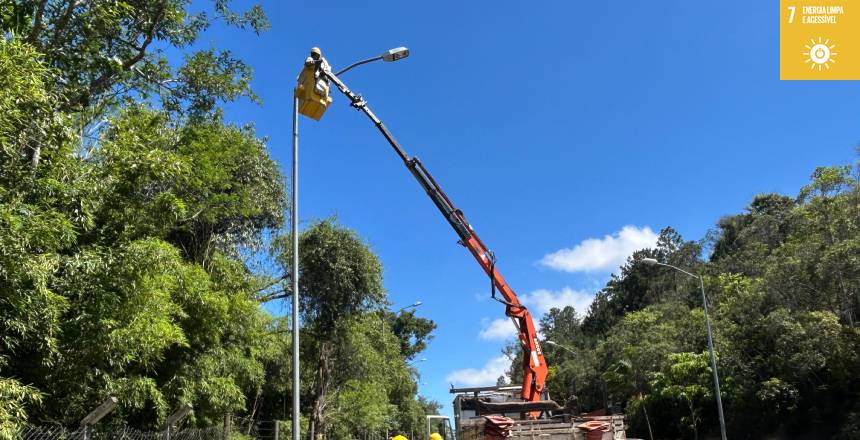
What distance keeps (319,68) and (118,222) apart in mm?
4180

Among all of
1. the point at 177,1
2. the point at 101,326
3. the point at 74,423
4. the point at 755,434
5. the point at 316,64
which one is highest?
the point at 177,1

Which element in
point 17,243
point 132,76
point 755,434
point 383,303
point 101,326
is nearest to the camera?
point 17,243

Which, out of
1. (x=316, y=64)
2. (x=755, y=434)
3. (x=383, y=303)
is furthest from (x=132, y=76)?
(x=755, y=434)

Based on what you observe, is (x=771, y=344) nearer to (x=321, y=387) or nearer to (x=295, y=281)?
(x=321, y=387)

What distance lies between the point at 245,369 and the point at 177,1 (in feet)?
32.3

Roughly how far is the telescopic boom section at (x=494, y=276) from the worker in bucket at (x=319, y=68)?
525 centimetres

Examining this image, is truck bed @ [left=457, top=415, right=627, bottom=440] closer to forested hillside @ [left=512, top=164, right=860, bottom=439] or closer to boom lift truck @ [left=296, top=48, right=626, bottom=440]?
boom lift truck @ [left=296, top=48, right=626, bottom=440]

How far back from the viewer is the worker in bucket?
9.94 m

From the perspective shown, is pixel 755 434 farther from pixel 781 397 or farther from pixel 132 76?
Result: pixel 132 76

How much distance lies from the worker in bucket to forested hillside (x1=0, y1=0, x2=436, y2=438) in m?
1.39

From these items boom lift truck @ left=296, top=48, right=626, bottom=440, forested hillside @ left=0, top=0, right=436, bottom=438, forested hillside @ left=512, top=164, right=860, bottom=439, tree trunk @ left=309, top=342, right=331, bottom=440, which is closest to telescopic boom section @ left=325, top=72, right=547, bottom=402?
boom lift truck @ left=296, top=48, right=626, bottom=440

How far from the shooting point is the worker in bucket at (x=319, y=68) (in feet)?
32.6

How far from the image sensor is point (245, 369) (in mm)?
16688

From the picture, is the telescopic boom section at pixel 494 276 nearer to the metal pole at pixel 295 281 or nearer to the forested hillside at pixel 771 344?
the metal pole at pixel 295 281
